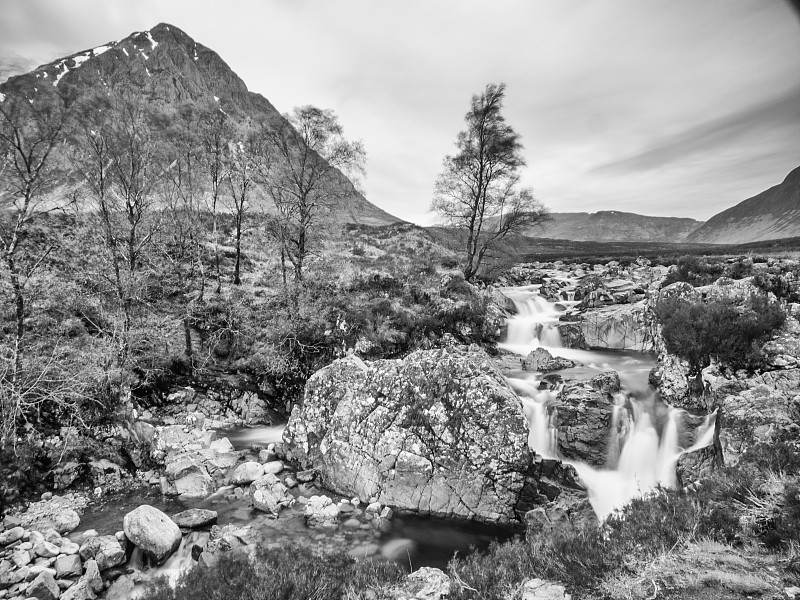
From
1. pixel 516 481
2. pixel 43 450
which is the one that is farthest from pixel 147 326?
pixel 516 481

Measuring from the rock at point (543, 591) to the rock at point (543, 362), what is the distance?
449 inches

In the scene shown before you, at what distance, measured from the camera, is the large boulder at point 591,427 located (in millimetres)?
10695

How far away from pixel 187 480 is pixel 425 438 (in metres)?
6.67

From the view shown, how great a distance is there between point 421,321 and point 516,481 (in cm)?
895

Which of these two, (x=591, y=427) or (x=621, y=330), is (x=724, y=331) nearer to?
(x=591, y=427)

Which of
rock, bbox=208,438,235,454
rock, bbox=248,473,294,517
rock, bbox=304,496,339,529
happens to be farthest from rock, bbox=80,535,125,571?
rock, bbox=208,438,235,454

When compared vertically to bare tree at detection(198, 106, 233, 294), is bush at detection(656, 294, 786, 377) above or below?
below

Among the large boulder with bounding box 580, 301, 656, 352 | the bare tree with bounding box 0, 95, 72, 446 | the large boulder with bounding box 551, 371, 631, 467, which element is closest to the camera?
the bare tree with bounding box 0, 95, 72, 446

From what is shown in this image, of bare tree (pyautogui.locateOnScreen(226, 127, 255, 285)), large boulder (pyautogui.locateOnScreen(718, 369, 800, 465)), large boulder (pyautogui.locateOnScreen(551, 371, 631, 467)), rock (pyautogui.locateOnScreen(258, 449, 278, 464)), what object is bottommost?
rock (pyautogui.locateOnScreen(258, 449, 278, 464))

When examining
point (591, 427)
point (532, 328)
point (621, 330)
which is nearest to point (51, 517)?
point (591, 427)

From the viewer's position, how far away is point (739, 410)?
8.10 m

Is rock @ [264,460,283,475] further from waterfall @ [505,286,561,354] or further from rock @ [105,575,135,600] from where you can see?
waterfall @ [505,286,561,354]

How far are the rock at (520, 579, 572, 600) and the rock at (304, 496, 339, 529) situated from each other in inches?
210

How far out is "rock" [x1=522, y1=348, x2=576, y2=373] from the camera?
15.5 m
